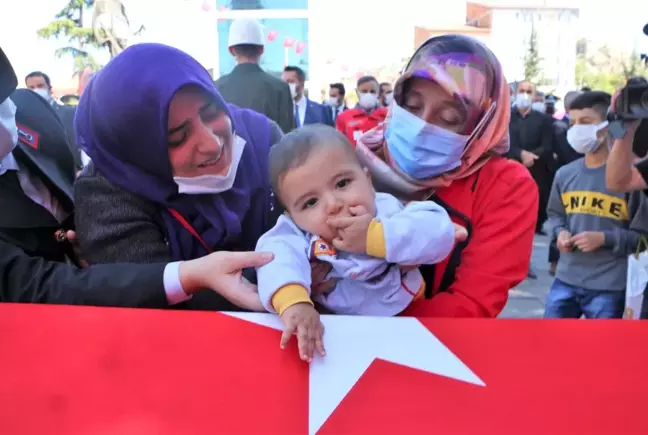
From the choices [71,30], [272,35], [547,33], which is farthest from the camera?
[547,33]

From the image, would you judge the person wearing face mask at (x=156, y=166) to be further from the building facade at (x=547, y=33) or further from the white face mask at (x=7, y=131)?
the building facade at (x=547, y=33)

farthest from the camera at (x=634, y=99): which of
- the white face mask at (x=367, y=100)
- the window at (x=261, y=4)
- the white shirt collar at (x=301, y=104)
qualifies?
the window at (x=261, y=4)

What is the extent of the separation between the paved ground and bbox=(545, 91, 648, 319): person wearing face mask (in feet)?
4.17

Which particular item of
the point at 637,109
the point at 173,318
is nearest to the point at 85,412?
the point at 173,318

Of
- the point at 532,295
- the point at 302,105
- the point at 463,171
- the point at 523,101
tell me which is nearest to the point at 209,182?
the point at 463,171

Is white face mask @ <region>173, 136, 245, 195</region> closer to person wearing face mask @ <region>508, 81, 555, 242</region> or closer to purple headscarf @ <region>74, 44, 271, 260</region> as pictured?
purple headscarf @ <region>74, 44, 271, 260</region>

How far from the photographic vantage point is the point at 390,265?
55.9 inches

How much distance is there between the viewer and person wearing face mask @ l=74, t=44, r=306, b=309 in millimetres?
1584

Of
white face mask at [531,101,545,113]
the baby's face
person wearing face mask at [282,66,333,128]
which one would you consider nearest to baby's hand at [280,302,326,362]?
the baby's face

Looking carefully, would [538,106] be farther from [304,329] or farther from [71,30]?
[71,30]

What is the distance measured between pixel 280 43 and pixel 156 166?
14941mm

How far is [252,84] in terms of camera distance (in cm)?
449

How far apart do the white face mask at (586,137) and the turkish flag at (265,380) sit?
2452 mm

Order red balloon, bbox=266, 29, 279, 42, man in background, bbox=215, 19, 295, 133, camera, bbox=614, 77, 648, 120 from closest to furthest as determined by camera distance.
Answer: camera, bbox=614, 77, 648, 120 < man in background, bbox=215, 19, 295, 133 < red balloon, bbox=266, 29, 279, 42
